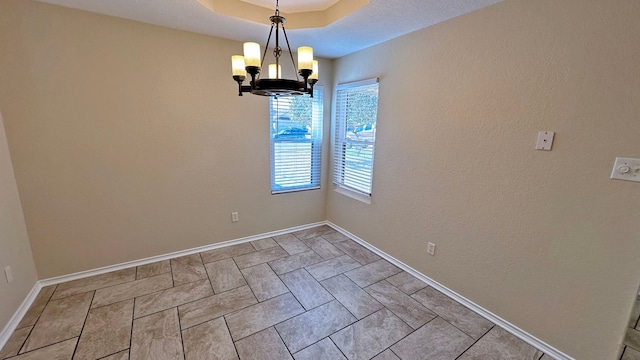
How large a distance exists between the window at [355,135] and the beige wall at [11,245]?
304cm

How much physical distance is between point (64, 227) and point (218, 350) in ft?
6.05

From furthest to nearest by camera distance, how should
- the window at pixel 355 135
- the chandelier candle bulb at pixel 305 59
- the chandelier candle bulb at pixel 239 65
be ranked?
the window at pixel 355 135 < the chandelier candle bulb at pixel 239 65 < the chandelier candle bulb at pixel 305 59

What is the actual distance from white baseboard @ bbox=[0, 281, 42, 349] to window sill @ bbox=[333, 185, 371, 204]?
309cm

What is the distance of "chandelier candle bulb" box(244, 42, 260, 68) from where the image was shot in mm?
1435

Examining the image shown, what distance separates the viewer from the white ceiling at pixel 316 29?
75.7 inches

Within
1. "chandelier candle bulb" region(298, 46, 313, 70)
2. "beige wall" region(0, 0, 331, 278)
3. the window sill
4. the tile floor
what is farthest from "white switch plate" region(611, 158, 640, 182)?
"beige wall" region(0, 0, 331, 278)

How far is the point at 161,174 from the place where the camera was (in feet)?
8.64

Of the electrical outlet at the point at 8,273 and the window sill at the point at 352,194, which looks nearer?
the electrical outlet at the point at 8,273

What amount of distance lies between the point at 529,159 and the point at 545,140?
148 mm

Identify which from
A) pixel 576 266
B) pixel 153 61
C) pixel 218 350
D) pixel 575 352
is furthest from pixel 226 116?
pixel 575 352

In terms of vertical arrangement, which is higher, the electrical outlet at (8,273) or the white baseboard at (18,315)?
the electrical outlet at (8,273)

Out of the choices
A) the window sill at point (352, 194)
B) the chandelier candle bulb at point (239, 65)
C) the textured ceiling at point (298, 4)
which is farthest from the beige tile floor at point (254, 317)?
the textured ceiling at point (298, 4)

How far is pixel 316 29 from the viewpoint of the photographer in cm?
237

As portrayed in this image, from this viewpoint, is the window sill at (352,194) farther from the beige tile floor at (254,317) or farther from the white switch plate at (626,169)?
the white switch plate at (626,169)
